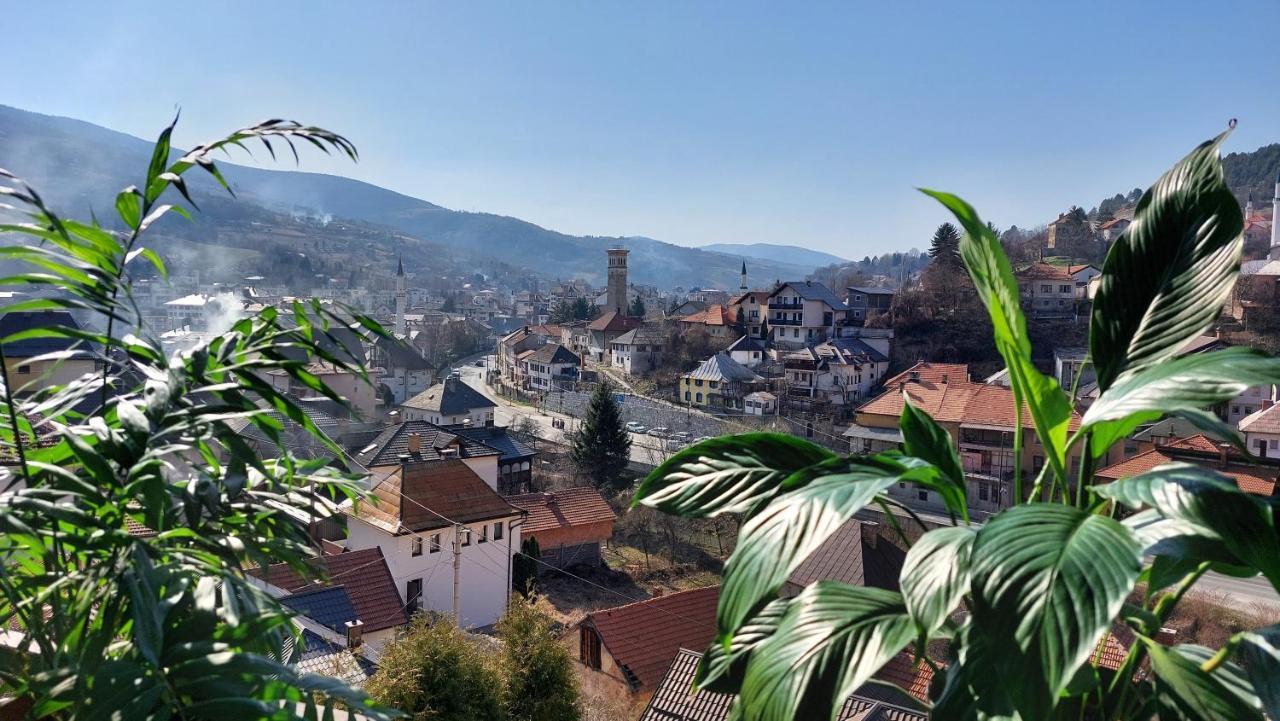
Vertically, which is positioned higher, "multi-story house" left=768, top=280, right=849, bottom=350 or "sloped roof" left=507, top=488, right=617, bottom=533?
"multi-story house" left=768, top=280, right=849, bottom=350

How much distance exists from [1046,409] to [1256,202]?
→ 197 ft

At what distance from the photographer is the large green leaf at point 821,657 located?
2.81 ft

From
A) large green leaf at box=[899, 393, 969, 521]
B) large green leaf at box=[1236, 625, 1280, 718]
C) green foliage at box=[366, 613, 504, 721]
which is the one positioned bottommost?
green foliage at box=[366, 613, 504, 721]

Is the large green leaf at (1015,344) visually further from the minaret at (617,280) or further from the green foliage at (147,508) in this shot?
the minaret at (617,280)

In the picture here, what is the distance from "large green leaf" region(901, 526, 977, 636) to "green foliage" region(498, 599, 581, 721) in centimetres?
516

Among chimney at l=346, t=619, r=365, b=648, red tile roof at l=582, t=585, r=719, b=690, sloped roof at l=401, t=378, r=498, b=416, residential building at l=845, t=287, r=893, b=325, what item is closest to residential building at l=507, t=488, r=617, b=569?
red tile roof at l=582, t=585, r=719, b=690

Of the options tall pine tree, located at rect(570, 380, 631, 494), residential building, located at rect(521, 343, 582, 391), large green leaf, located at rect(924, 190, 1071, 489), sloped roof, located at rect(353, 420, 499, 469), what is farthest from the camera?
residential building, located at rect(521, 343, 582, 391)

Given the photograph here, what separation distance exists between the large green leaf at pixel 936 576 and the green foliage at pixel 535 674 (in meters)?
5.16

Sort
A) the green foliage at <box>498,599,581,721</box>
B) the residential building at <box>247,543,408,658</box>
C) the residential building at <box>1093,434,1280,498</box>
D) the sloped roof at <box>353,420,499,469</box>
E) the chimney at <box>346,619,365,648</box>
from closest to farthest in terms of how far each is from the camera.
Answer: the green foliage at <box>498,599,581,721</box>, the chimney at <box>346,619,365,648</box>, the residential building at <box>247,543,408,658</box>, the sloped roof at <box>353,420,499,469</box>, the residential building at <box>1093,434,1280,498</box>

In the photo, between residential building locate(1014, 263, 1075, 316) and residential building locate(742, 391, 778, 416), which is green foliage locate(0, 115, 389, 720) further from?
residential building locate(1014, 263, 1075, 316)

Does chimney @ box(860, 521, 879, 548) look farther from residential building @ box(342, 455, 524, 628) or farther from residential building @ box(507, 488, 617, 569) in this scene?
residential building @ box(507, 488, 617, 569)

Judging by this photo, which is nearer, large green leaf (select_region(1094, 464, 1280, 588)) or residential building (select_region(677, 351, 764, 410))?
large green leaf (select_region(1094, 464, 1280, 588))

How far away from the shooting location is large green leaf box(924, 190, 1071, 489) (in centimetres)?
96

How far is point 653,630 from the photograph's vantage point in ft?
29.2
